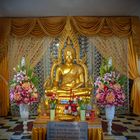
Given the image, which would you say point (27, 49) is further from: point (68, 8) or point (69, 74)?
point (68, 8)

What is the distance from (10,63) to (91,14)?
7.27 feet

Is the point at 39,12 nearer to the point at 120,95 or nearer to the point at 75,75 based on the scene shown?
the point at 75,75

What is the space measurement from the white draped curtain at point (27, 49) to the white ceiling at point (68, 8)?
1.98ft

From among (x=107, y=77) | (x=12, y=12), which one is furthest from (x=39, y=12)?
(x=107, y=77)

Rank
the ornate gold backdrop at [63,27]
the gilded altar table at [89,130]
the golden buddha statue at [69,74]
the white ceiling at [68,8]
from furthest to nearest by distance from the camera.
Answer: the ornate gold backdrop at [63,27] → the golden buddha statue at [69,74] → the white ceiling at [68,8] → the gilded altar table at [89,130]

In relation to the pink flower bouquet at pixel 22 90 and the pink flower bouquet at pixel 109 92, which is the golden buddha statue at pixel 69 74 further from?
the pink flower bouquet at pixel 109 92

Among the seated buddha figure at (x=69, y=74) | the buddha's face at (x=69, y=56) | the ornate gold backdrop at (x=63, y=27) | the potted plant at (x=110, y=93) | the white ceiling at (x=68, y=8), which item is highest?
the white ceiling at (x=68, y=8)

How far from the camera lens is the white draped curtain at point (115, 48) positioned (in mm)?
5871

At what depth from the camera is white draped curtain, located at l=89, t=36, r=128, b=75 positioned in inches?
231

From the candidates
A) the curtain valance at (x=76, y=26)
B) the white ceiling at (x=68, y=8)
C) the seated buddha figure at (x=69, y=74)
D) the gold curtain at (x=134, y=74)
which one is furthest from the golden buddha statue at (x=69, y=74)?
the gold curtain at (x=134, y=74)

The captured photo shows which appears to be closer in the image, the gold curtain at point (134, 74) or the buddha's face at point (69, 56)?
the buddha's face at point (69, 56)

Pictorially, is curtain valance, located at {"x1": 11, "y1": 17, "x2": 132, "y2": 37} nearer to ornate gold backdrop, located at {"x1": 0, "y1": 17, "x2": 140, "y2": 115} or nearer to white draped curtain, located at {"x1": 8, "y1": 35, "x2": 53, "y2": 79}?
ornate gold backdrop, located at {"x1": 0, "y1": 17, "x2": 140, "y2": 115}

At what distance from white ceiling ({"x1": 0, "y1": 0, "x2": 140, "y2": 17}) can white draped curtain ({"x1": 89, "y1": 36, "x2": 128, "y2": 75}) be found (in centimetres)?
62

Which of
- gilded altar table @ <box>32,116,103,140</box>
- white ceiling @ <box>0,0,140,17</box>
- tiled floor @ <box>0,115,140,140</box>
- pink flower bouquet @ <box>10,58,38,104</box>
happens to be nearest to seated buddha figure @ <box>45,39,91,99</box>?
white ceiling @ <box>0,0,140,17</box>
